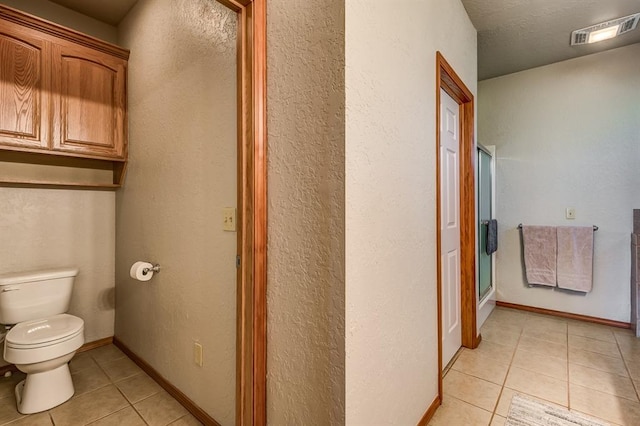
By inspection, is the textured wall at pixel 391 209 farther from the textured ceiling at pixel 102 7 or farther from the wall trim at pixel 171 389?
the textured ceiling at pixel 102 7

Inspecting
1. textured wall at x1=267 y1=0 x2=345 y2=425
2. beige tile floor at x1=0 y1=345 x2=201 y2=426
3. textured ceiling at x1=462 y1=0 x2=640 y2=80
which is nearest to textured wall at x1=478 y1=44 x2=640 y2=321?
textured ceiling at x1=462 y1=0 x2=640 y2=80

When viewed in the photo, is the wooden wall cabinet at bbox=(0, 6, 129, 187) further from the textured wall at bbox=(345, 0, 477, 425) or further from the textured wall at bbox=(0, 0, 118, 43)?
the textured wall at bbox=(345, 0, 477, 425)

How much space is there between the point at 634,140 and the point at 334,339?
3.45 m

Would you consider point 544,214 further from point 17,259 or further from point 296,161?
point 17,259

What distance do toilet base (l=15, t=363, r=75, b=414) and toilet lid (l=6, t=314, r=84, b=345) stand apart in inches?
8.3

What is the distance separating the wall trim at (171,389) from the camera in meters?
1.59

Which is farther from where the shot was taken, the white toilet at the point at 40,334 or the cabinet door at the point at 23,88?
the cabinet door at the point at 23,88

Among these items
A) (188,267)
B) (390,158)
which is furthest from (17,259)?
(390,158)

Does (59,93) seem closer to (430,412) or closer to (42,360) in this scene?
(42,360)

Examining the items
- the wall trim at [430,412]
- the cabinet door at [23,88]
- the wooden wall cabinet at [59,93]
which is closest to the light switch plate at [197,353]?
the wall trim at [430,412]

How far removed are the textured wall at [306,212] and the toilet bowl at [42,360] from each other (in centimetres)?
143

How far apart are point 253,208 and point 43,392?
1823 mm

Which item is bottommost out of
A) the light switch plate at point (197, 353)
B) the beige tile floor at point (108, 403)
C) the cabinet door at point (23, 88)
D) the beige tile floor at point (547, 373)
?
the beige tile floor at point (108, 403)

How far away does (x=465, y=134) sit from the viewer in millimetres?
2342
